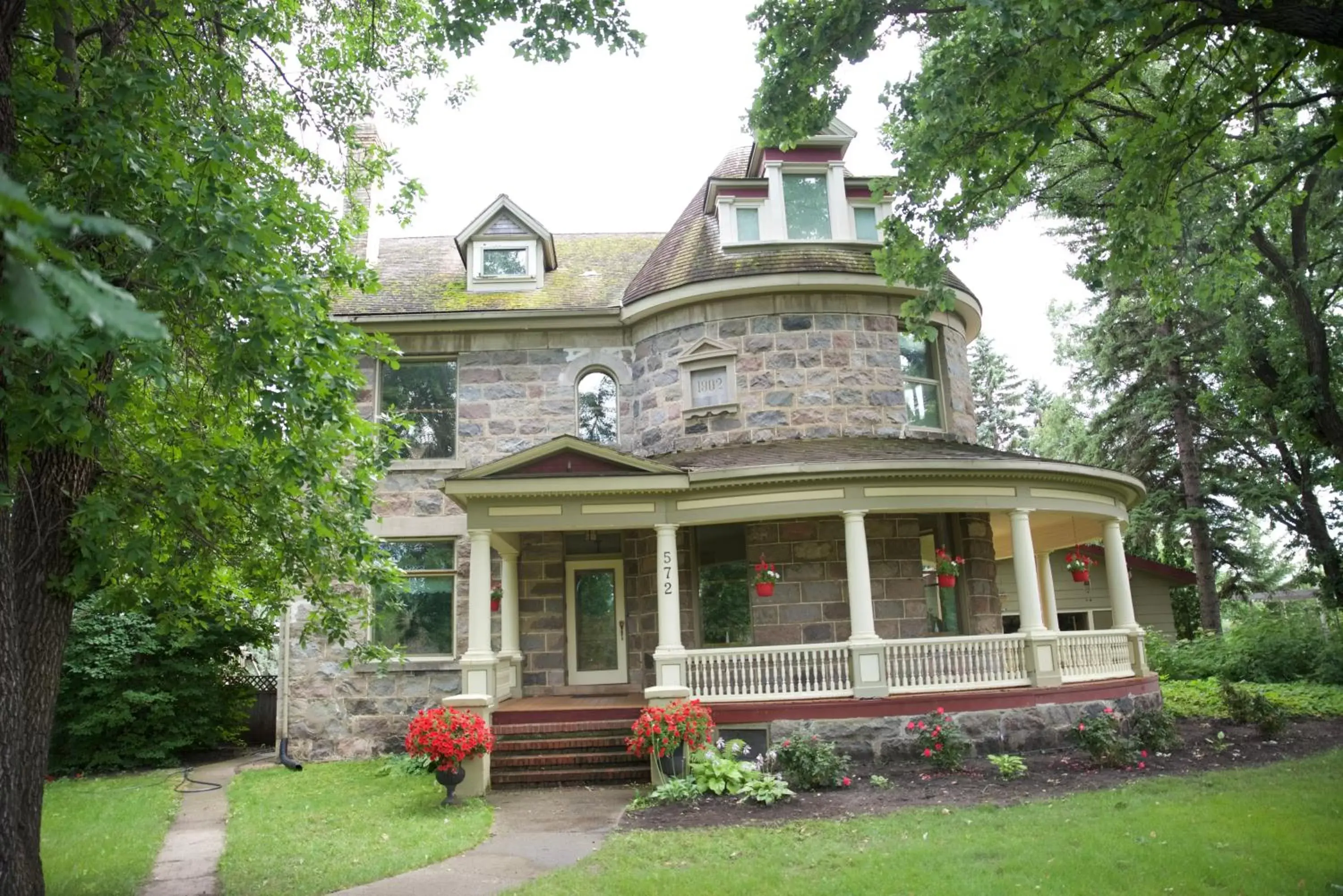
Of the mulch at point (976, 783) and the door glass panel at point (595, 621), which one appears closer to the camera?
the mulch at point (976, 783)

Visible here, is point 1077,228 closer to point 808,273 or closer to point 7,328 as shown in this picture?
point 808,273

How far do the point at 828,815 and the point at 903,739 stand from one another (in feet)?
9.52

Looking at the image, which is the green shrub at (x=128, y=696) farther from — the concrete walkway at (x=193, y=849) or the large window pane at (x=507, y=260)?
the large window pane at (x=507, y=260)

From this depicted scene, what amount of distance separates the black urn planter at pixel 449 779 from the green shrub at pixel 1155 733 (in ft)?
25.8

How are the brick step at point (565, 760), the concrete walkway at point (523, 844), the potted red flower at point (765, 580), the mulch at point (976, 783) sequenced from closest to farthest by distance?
the concrete walkway at point (523, 844)
the mulch at point (976, 783)
the brick step at point (565, 760)
the potted red flower at point (765, 580)

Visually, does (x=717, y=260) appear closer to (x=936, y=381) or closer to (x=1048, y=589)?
(x=936, y=381)

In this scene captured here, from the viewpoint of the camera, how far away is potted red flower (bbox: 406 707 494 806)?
10.2 m

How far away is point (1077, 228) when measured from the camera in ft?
77.7

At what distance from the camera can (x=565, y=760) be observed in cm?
1114

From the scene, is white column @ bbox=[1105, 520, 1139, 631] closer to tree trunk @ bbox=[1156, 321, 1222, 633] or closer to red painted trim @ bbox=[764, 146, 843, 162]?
red painted trim @ bbox=[764, 146, 843, 162]

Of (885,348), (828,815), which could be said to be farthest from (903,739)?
(885,348)

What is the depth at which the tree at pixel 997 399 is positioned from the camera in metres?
41.3

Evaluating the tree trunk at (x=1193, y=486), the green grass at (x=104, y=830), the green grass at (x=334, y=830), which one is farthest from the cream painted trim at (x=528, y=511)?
the tree trunk at (x=1193, y=486)

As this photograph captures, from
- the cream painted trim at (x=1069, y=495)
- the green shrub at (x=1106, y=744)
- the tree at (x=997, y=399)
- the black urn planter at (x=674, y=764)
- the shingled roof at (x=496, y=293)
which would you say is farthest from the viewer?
the tree at (x=997, y=399)
